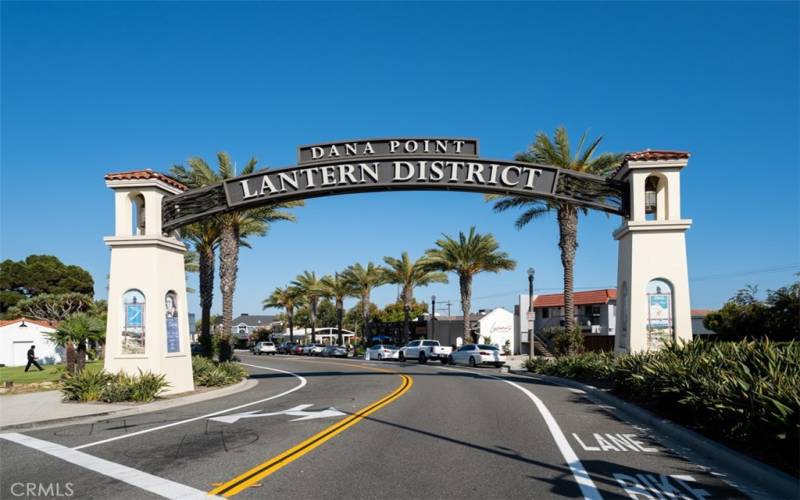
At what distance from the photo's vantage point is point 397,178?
756 inches

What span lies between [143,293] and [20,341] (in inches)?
1320

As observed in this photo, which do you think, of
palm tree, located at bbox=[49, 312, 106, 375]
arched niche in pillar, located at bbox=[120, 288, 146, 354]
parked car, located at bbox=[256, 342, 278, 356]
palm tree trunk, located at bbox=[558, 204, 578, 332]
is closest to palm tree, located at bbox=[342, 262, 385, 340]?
parked car, located at bbox=[256, 342, 278, 356]

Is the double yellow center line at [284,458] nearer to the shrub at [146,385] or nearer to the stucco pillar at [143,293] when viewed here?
the shrub at [146,385]

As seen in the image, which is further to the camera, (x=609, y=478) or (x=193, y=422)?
(x=193, y=422)

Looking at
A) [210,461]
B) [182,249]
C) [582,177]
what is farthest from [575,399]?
[182,249]

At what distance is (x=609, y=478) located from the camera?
7.56m

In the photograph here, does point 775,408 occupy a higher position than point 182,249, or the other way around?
point 182,249

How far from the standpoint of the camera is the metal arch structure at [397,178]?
18.9 meters

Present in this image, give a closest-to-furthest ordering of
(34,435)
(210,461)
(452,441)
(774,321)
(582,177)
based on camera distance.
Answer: (210,461), (452,441), (34,435), (582,177), (774,321)

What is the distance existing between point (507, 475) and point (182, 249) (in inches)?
557

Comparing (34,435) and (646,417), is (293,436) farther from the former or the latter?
(646,417)

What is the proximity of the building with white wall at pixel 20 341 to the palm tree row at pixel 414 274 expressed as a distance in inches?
1061

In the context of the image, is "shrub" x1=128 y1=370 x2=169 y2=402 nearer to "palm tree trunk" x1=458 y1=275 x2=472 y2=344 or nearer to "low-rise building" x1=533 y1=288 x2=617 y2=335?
"palm tree trunk" x1=458 y1=275 x2=472 y2=344

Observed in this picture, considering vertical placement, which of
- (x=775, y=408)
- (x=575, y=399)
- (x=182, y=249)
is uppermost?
(x=182, y=249)
